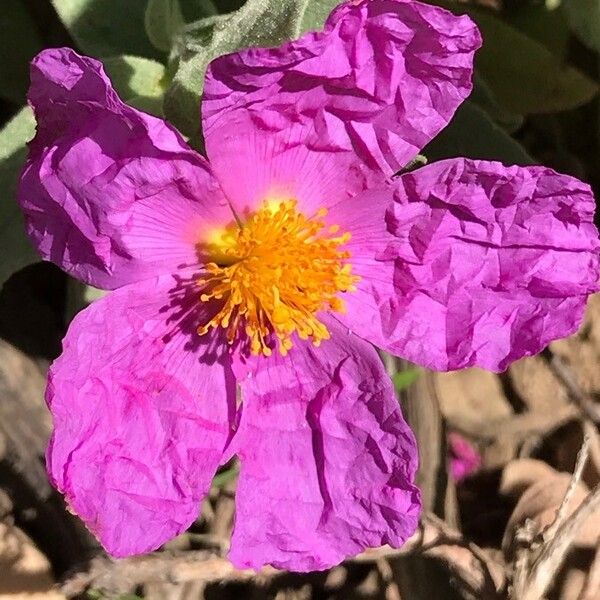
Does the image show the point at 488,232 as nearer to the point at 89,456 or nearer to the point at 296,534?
the point at 296,534

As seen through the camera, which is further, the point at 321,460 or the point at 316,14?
the point at 321,460

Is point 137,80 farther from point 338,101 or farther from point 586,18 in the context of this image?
point 586,18

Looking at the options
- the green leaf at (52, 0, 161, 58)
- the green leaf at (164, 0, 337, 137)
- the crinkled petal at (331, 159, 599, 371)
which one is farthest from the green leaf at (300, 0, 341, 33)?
the green leaf at (52, 0, 161, 58)

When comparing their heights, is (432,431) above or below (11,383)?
below

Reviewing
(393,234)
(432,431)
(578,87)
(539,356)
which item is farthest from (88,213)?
(539,356)

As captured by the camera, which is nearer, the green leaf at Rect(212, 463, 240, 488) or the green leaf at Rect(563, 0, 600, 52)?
the green leaf at Rect(563, 0, 600, 52)

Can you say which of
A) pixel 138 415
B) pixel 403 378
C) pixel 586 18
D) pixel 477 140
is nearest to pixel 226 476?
pixel 403 378

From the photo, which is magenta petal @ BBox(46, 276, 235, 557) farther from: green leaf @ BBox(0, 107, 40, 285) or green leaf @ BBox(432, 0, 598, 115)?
green leaf @ BBox(432, 0, 598, 115)
